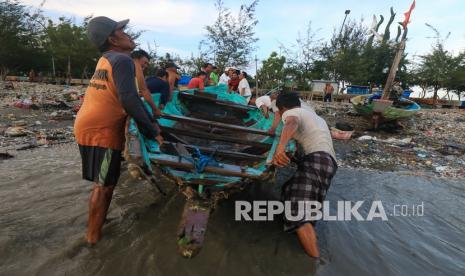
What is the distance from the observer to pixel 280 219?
4059 millimetres

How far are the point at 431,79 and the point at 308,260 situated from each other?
24027 millimetres

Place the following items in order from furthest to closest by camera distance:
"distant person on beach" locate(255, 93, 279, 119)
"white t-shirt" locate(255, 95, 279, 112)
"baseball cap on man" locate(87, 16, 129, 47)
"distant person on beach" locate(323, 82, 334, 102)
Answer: "distant person on beach" locate(323, 82, 334, 102)
"white t-shirt" locate(255, 95, 279, 112)
"distant person on beach" locate(255, 93, 279, 119)
"baseball cap on man" locate(87, 16, 129, 47)

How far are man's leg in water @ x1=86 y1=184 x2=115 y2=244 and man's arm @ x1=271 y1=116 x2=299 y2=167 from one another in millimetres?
1492

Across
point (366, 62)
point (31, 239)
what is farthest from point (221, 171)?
point (366, 62)

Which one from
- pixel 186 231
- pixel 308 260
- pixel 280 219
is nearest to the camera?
pixel 186 231

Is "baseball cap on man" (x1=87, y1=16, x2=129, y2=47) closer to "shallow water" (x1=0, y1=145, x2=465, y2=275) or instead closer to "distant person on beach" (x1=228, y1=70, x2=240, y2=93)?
"shallow water" (x1=0, y1=145, x2=465, y2=275)

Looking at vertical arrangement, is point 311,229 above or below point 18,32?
below

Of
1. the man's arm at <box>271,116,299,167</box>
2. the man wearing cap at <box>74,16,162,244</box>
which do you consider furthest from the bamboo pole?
the man wearing cap at <box>74,16,162,244</box>

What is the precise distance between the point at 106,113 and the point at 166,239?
1.35 meters

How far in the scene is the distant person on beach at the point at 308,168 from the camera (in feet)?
10.7

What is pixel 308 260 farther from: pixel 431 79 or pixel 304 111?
pixel 431 79

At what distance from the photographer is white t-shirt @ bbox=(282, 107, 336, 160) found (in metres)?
3.38

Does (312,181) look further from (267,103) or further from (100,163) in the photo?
(267,103)

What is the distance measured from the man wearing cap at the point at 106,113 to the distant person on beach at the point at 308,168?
1434mm
